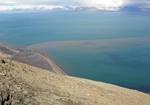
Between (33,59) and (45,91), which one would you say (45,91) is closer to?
(45,91)

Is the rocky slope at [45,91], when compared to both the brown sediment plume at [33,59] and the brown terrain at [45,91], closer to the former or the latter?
the brown terrain at [45,91]

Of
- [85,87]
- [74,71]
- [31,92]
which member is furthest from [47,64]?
[31,92]

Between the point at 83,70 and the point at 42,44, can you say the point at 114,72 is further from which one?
the point at 42,44

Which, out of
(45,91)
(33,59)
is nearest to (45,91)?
(45,91)

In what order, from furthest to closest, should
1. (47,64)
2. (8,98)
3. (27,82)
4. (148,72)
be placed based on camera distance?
(47,64) → (148,72) → (27,82) → (8,98)

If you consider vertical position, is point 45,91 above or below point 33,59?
above

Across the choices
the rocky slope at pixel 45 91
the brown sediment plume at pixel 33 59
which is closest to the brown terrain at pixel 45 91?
the rocky slope at pixel 45 91

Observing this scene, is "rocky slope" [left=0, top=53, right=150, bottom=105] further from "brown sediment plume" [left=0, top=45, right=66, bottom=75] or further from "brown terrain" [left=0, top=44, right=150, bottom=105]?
"brown sediment plume" [left=0, top=45, right=66, bottom=75]

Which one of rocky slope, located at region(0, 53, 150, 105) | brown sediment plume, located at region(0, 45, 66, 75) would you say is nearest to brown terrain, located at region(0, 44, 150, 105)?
rocky slope, located at region(0, 53, 150, 105)
